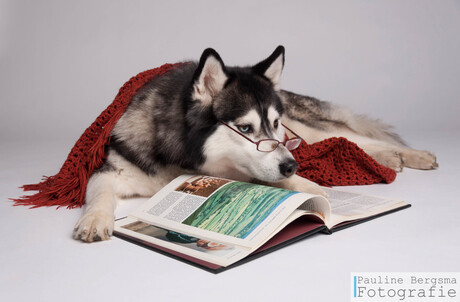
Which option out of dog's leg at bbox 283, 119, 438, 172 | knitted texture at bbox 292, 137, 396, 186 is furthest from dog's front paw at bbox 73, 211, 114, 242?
dog's leg at bbox 283, 119, 438, 172

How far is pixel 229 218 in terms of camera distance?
220 cm

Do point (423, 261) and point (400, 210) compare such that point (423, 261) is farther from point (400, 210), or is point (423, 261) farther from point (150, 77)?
point (150, 77)

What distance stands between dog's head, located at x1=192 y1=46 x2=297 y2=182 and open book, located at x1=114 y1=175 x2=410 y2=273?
0.15 metres

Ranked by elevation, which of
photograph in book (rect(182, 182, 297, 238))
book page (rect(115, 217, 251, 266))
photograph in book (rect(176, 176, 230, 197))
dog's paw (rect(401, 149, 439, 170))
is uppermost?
dog's paw (rect(401, 149, 439, 170))

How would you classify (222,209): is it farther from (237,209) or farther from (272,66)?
(272,66)

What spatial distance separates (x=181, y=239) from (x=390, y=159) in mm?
2088

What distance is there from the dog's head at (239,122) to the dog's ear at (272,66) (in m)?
0.15

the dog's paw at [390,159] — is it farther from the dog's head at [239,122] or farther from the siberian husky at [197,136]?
the dog's head at [239,122]

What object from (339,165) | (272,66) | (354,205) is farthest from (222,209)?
(339,165)

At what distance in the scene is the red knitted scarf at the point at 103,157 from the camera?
3014 mm

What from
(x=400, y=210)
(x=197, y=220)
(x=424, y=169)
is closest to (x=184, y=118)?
(x=197, y=220)

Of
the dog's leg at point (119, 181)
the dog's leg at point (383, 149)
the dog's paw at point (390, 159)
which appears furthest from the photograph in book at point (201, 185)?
the dog's paw at point (390, 159)

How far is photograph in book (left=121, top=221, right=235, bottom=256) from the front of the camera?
1974mm

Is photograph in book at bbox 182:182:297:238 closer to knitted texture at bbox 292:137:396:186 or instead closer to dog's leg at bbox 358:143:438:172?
knitted texture at bbox 292:137:396:186
